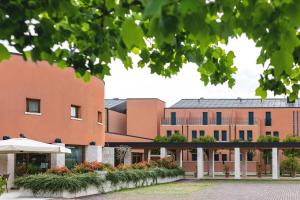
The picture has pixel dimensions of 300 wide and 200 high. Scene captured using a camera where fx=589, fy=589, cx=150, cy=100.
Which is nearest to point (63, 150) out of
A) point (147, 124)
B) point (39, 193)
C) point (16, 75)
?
point (39, 193)

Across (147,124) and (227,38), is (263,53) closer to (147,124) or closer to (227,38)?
(227,38)

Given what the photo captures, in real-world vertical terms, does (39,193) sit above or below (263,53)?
below

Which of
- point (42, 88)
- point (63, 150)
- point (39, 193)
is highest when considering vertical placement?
point (42, 88)

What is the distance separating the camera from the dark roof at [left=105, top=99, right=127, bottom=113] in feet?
243

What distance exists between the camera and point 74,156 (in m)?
35.5

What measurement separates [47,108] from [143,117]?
39.3m

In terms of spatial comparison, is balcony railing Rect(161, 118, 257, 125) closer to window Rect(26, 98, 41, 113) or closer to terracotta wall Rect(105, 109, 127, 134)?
terracotta wall Rect(105, 109, 127, 134)

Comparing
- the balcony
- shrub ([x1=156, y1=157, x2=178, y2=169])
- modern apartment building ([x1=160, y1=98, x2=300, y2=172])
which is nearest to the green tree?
shrub ([x1=156, y1=157, x2=178, y2=169])

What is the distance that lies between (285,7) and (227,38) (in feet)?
2.16

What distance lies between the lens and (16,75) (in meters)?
29.6

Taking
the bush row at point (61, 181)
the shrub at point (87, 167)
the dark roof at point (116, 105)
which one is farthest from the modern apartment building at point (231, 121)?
the bush row at point (61, 181)

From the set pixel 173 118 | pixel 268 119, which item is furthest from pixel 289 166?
pixel 173 118

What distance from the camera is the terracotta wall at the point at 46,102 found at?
95.0 ft

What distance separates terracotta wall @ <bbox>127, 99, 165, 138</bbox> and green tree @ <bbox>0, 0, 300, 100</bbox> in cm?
6301
